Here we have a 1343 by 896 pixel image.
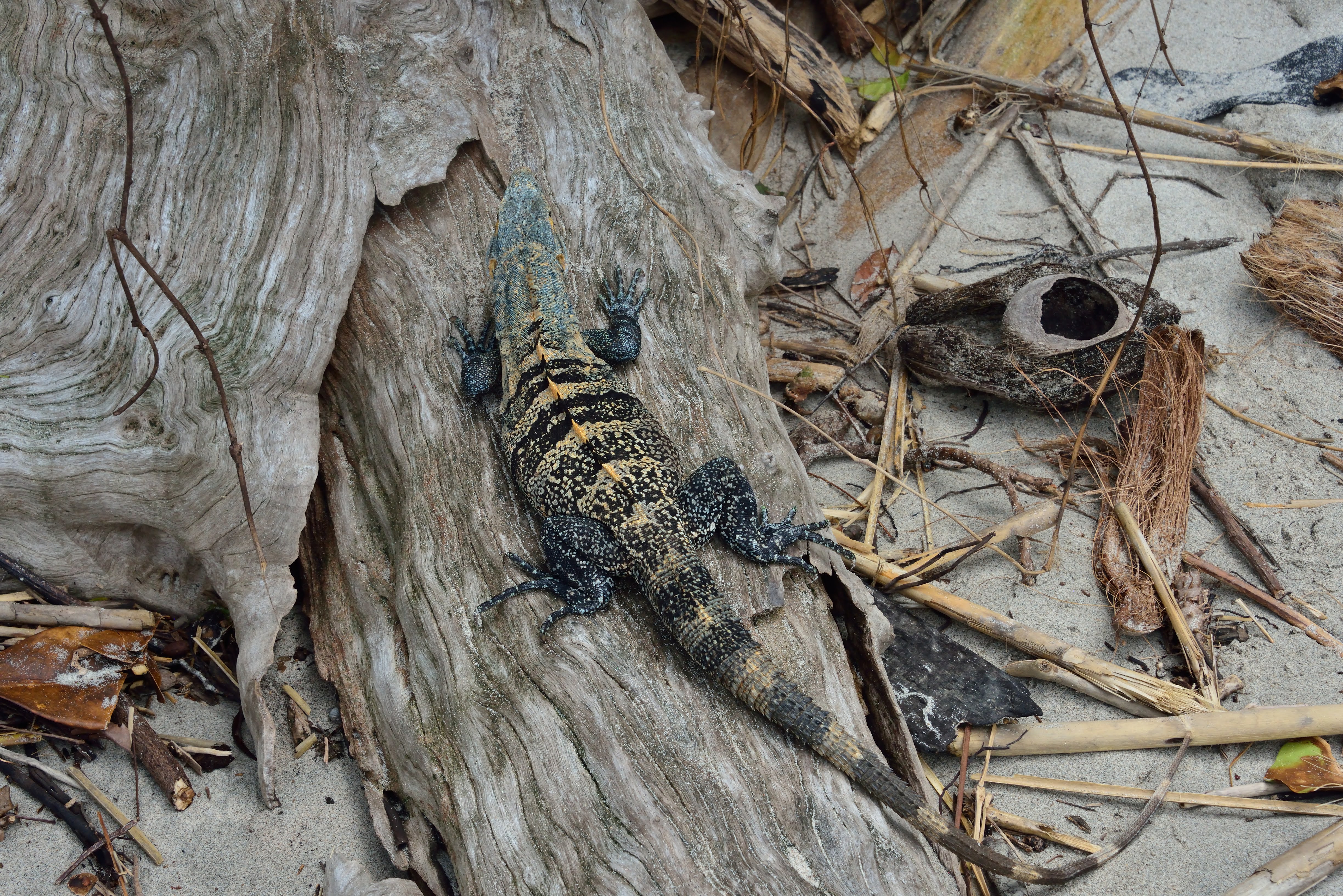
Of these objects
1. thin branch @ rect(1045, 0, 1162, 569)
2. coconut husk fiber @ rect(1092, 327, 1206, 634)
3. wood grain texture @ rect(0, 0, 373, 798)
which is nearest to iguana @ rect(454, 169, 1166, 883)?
wood grain texture @ rect(0, 0, 373, 798)

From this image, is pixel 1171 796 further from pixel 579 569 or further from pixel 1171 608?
pixel 579 569

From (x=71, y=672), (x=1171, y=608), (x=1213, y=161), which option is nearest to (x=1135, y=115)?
(x=1213, y=161)

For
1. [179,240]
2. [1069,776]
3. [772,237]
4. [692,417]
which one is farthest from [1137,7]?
[179,240]

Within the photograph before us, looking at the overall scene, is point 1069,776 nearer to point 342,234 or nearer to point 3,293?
point 342,234

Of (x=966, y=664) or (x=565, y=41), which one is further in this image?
(x=565, y=41)

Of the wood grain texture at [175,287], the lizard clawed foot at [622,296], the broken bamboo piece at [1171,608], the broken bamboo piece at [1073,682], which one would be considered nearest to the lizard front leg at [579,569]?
the wood grain texture at [175,287]
